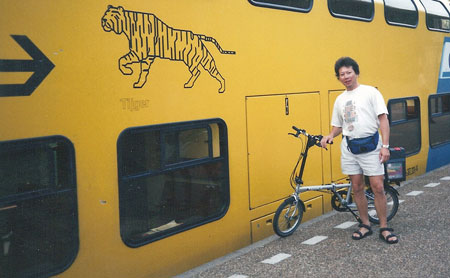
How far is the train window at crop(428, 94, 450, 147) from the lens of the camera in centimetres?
794

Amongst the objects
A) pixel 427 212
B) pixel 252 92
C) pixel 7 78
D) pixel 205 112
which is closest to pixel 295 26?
pixel 252 92

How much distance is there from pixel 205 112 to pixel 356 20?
2867 millimetres

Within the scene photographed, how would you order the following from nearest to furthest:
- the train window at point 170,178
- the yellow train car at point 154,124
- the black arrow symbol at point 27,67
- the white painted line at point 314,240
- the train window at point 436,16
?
the black arrow symbol at point 27,67 → the yellow train car at point 154,124 → the train window at point 170,178 → the white painted line at point 314,240 → the train window at point 436,16

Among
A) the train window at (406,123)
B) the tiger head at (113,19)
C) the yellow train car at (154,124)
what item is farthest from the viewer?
the train window at (406,123)

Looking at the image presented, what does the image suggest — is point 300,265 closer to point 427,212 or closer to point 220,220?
point 220,220

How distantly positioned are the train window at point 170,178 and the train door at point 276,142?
40cm

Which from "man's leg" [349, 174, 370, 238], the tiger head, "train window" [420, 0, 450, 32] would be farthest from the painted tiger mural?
"train window" [420, 0, 450, 32]

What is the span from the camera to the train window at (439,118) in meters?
7.94

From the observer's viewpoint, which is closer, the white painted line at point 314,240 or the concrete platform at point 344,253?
the concrete platform at point 344,253

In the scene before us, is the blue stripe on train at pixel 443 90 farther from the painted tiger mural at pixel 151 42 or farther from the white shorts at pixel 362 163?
the painted tiger mural at pixel 151 42

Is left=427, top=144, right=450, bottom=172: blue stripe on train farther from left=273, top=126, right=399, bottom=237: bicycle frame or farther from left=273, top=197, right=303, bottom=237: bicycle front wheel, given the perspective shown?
left=273, top=197, right=303, bottom=237: bicycle front wheel

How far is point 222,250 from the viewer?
169 inches

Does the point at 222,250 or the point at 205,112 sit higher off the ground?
the point at 205,112

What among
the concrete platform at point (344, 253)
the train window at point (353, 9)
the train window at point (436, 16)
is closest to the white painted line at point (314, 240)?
the concrete platform at point (344, 253)
